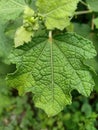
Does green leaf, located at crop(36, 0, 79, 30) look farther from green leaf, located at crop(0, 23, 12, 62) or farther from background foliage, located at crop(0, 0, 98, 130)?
background foliage, located at crop(0, 0, 98, 130)

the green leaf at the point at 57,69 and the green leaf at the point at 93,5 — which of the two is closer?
the green leaf at the point at 57,69

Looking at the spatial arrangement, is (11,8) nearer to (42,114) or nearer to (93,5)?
(93,5)

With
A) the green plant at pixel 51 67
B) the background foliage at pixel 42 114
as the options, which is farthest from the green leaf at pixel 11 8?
the background foliage at pixel 42 114

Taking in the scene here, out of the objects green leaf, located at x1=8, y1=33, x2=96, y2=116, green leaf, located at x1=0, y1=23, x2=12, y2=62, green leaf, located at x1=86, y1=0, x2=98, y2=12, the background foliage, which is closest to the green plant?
green leaf, located at x1=8, y1=33, x2=96, y2=116

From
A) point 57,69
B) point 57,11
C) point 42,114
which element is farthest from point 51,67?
point 42,114

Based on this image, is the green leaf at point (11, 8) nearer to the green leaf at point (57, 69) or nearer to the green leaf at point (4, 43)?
the green leaf at point (57, 69)

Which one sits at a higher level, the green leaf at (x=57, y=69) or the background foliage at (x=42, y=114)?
the green leaf at (x=57, y=69)

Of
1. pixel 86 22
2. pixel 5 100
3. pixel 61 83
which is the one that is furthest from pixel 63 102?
pixel 5 100
